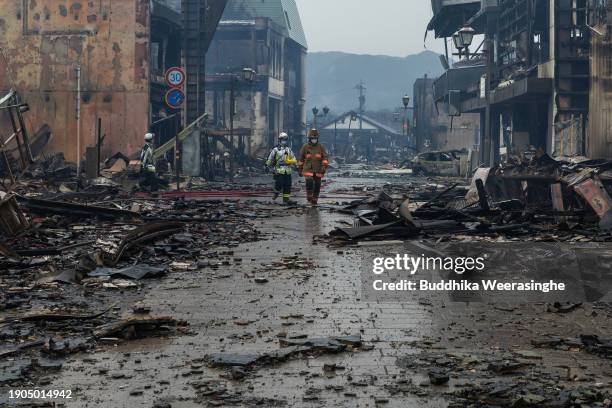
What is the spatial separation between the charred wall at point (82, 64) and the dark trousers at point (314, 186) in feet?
55.5

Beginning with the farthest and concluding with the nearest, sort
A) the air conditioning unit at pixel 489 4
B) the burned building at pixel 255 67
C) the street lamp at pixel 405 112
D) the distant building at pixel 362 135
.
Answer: the distant building at pixel 362 135, the burned building at pixel 255 67, the street lamp at pixel 405 112, the air conditioning unit at pixel 489 4

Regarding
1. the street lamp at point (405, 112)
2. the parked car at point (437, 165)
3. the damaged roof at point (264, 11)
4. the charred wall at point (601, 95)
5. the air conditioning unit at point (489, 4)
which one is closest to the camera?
the charred wall at point (601, 95)

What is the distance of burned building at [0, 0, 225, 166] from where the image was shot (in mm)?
36375

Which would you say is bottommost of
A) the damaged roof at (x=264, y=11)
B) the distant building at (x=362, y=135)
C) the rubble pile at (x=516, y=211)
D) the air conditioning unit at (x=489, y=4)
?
the rubble pile at (x=516, y=211)

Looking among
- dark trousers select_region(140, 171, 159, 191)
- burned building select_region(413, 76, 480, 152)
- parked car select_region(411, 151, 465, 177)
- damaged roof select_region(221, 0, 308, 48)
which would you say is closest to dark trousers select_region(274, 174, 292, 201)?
dark trousers select_region(140, 171, 159, 191)

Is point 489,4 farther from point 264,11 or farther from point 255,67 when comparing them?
point 264,11

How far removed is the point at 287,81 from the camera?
81.2m

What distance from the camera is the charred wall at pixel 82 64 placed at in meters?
36.4

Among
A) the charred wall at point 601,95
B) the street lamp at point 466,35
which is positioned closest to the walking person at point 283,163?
the charred wall at point 601,95

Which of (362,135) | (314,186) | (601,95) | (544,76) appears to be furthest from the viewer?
(362,135)

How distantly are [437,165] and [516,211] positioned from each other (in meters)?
31.0

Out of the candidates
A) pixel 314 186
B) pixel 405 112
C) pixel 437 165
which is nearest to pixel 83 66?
pixel 437 165

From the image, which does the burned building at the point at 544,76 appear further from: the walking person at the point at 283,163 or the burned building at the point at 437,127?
the burned building at the point at 437,127

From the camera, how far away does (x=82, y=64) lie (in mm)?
36875
